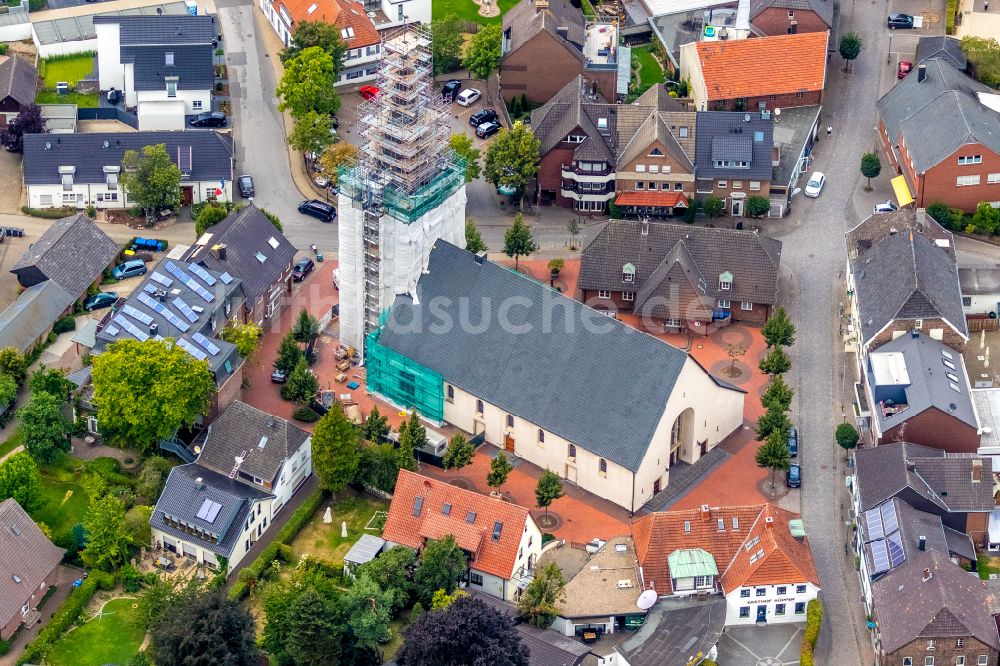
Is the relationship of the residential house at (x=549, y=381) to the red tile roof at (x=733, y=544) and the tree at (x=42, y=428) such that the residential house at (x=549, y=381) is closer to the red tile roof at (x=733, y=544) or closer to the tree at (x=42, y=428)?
the red tile roof at (x=733, y=544)

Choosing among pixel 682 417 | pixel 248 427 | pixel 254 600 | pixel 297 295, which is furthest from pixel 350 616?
pixel 297 295

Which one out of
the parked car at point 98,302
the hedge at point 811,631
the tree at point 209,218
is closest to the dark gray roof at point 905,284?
the hedge at point 811,631

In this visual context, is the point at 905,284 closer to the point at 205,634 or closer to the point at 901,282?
the point at 901,282

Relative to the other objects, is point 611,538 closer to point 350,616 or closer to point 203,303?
point 350,616

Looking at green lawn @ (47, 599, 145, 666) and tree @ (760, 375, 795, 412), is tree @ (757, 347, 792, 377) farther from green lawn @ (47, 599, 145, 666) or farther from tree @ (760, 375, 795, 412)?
green lawn @ (47, 599, 145, 666)

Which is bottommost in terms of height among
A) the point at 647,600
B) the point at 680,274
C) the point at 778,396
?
the point at 647,600

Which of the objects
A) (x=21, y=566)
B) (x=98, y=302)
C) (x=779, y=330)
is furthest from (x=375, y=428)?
(x=779, y=330)

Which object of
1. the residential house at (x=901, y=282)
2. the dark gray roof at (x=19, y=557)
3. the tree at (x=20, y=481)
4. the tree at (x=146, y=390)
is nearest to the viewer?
the dark gray roof at (x=19, y=557)
